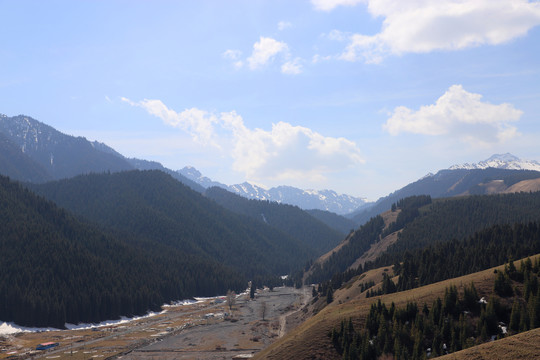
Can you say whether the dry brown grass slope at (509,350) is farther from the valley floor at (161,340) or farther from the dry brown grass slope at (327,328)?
the valley floor at (161,340)

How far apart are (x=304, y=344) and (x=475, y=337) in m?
34.9

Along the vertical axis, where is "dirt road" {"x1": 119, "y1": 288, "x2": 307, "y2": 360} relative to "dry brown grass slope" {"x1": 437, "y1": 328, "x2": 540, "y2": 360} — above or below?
below

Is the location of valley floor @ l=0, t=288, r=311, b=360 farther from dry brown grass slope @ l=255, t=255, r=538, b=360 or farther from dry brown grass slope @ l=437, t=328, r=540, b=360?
dry brown grass slope @ l=437, t=328, r=540, b=360

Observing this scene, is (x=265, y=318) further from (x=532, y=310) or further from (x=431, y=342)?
(x=532, y=310)

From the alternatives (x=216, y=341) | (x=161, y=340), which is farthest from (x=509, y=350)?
(x=161, y=340)

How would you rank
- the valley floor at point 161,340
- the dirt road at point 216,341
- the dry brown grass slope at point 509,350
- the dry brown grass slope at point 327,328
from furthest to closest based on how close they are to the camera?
the valley floor at point 161,340 < the dirt road at point 216,341 < the dry brown grass slope at point 327,328 < the dry brown grass slope at point 509,350

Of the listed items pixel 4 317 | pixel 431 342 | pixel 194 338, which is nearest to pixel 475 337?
pixel 431 342

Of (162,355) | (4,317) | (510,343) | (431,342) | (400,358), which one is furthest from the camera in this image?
(4,317)

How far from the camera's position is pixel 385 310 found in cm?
9600

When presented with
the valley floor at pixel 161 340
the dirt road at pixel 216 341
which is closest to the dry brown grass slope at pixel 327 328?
the valley floor at pixel 161 340

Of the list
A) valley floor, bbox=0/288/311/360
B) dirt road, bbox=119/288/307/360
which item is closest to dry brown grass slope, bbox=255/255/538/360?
valley floor, bbox=0/288/311/360

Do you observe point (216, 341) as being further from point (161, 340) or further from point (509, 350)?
point (509, 350)

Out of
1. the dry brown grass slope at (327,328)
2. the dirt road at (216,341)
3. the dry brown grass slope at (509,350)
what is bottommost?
the dirt road at (216,341)

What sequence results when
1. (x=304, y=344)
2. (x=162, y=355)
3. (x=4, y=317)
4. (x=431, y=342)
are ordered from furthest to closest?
(x=4, y=317), (x=162, y=355), (x=304, y=344), (x=431, y=342)
